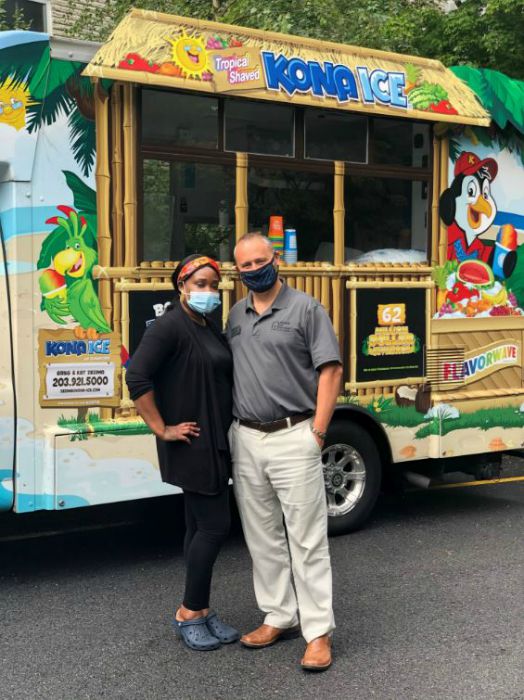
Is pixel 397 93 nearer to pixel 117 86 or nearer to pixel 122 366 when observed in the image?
pixel 117 86

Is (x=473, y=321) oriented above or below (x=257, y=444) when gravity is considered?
above

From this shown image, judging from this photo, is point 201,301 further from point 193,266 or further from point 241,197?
point 241,197

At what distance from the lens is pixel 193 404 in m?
4.03

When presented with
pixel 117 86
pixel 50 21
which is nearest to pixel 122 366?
pixel 117 86

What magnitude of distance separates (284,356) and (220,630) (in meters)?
1.40

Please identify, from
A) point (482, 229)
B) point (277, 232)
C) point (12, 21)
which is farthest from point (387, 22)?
point (277, 232)

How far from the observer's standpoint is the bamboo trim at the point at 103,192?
505 centimetres

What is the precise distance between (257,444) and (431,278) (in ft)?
9.21

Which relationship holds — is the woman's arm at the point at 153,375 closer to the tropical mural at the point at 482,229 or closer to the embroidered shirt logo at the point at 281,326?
the embroidered shirt logo at the point at 281,326

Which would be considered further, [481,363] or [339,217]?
[481,363]

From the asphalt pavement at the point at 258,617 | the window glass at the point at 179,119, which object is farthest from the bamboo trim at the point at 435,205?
the asphalt pavement at the point at 258,617

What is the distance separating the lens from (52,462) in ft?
16.1

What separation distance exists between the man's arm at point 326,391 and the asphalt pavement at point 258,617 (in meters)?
1.15

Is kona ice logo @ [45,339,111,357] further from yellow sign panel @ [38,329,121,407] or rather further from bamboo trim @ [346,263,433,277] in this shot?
bamboo trim @ [346,263,433,277]
